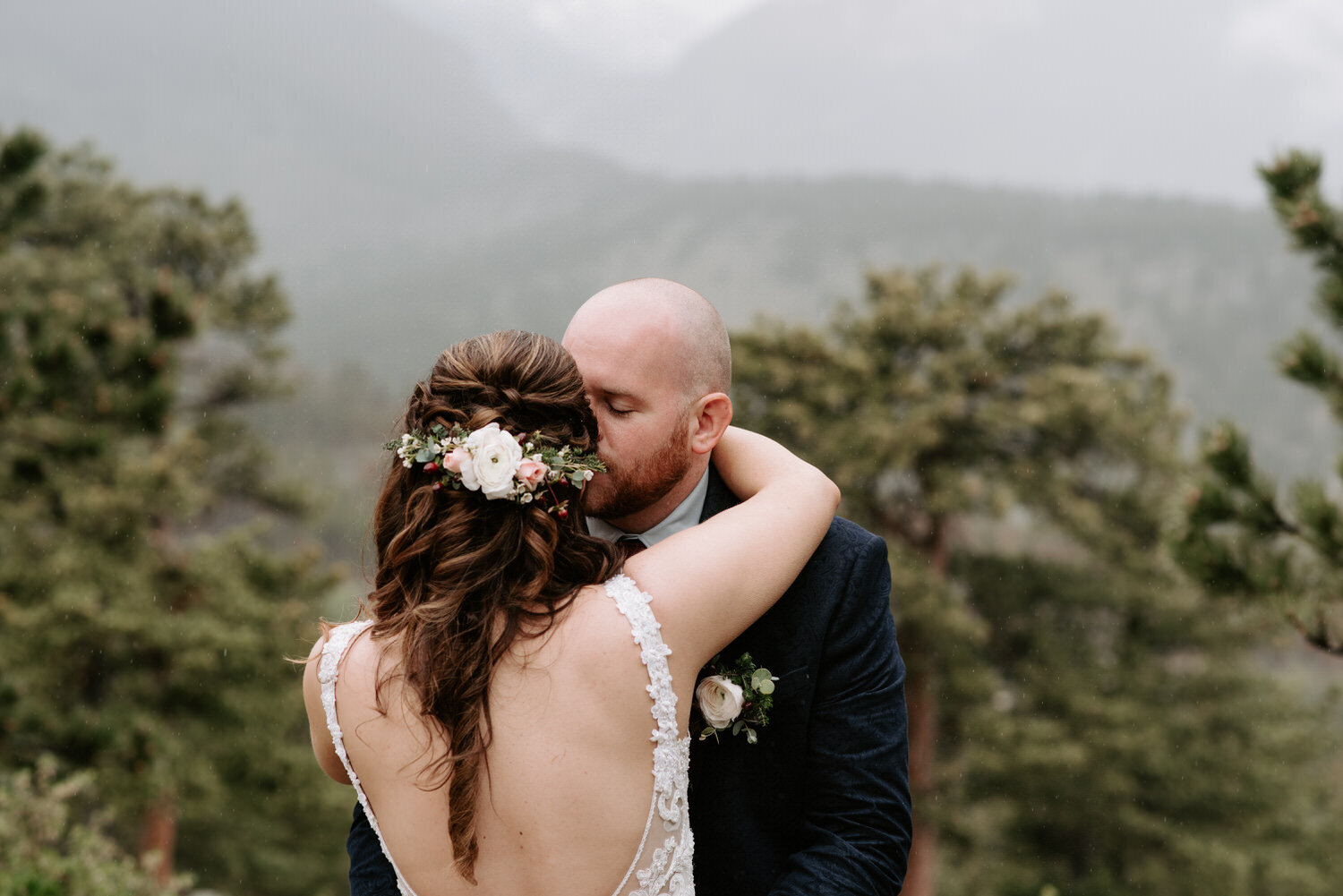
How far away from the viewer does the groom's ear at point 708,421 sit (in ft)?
6.24

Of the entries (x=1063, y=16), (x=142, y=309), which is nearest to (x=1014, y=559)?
(x=142, y=309)

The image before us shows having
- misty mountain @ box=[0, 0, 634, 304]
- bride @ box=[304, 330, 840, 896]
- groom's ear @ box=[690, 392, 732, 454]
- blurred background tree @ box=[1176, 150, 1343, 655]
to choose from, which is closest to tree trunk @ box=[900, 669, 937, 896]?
blurred background tree @ box=[1176, 150, 1343, 655]

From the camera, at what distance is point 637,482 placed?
1.82 meters

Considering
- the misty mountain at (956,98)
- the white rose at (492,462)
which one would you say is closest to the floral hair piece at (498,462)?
the white rose at (492,462)

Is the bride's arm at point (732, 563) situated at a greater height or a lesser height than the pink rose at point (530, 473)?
lesser

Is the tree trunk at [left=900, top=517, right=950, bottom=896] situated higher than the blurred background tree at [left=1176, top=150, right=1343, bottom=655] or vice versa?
the blurred background tree at [left=1176, top=150, right=1343, bottom=655]

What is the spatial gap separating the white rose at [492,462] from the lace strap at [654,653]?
258 mm

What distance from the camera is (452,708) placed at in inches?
57.5

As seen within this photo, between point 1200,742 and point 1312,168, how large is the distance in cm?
1197

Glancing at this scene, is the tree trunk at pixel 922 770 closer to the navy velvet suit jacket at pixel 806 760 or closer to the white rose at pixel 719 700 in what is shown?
the navy velvet suit jacket at pixel 806 760

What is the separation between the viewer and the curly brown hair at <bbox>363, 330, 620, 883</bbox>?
1.46 meters

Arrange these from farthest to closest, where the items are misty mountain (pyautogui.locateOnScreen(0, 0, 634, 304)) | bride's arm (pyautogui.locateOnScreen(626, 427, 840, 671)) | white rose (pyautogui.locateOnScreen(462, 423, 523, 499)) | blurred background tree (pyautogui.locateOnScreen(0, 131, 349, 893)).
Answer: misty mountain (pyautogui.locateOnScreen(0, 0, 634, 304)), blurred background tree (pyautogui.locateOnScreen(0, 131, 349, 893)), bride's arm (pyautogui.locateOnScreen(626, 427, 840, 671)), white rose (pyautogui.locateOnScreen(462, 423, 523, 499))

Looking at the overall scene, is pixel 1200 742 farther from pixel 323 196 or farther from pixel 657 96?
pixel 657 96

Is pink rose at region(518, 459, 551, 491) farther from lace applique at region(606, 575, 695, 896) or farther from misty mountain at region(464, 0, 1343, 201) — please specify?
misty mountain at region(464, 0, 1343, 201)
